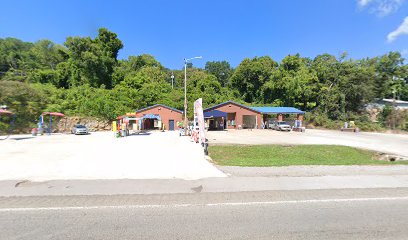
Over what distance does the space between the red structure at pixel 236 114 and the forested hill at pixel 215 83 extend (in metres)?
7.81

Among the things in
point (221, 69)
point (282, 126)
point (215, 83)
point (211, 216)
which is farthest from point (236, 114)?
point (221, 69)

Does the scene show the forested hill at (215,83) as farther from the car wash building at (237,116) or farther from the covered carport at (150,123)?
the car wash building at (237,116)

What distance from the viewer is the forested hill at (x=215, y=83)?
149 ft

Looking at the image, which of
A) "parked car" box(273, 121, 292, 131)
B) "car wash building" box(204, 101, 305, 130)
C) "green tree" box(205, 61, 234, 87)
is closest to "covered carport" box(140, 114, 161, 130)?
"car wash building" box(204, 101, 305, 130)

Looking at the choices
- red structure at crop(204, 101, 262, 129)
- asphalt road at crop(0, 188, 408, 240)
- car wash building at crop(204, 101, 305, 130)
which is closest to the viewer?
asphalt road at crop(0, 188, 408, 240)

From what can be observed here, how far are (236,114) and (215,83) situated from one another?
59.4 feet

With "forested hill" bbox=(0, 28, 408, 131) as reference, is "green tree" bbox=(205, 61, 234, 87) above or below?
above

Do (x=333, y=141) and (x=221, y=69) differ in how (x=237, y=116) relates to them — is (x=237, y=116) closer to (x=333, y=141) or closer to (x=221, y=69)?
(x=333, y=141)

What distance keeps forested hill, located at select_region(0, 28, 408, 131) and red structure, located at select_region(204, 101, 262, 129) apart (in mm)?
7805

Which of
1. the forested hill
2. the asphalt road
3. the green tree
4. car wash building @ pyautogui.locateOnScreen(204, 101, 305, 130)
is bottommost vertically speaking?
the asphalt road

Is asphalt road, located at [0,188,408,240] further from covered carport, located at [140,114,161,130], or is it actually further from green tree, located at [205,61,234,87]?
green tree, located at [205,61,234,87]

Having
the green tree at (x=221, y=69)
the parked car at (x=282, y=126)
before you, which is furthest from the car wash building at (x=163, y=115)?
the green tree at (x=221, y=69)

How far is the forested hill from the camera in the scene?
149 feet

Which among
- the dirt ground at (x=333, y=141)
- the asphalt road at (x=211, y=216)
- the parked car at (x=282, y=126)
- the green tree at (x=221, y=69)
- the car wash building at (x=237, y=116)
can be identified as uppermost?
the green tree at (x=221, y=69)
